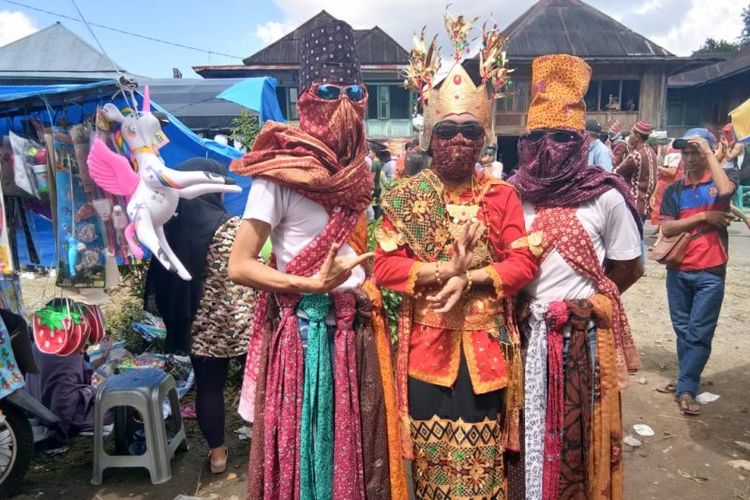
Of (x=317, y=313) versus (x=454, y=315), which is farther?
(x=454, y=315)

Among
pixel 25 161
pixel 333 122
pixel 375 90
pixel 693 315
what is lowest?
pixel 693 315

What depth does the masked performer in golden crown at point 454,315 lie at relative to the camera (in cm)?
205

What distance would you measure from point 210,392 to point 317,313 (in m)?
1.60

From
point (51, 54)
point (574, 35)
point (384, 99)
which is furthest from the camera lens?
point (574, 35)

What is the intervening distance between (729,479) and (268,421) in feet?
9.38

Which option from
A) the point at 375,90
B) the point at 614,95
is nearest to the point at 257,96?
the point at 375,90

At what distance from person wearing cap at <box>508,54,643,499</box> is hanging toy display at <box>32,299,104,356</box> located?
7.66ft

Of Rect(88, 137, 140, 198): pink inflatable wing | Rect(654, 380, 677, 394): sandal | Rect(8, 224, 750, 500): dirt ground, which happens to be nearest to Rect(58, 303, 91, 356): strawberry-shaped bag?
Rect(88, 137, 140, 198): pink inflatable wing

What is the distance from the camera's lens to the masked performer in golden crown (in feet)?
6.73

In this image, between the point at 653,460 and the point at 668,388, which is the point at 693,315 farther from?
the point at 653,460

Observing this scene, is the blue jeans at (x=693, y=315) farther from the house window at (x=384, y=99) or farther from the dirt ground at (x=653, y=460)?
the house window at (x=384, y=99)

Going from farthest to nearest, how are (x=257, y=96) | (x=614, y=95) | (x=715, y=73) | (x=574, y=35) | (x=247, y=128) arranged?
(x=715, y=73), (x=574, y=35), (x=614, y=95), (x=247, y=128), (x=257, y=96)

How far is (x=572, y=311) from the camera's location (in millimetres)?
2184

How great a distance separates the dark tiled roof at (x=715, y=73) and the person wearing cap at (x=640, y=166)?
51.0 ft
